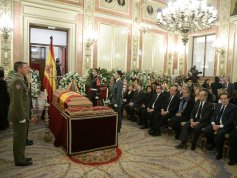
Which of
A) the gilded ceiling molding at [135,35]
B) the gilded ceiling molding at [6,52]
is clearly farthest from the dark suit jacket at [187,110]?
the gilded ceiling molding at [6,52]

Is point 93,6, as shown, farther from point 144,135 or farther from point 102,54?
point 144,135

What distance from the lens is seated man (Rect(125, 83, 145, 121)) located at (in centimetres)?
737

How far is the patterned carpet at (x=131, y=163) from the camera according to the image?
3863 millimetres

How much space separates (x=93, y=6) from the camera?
1008 centimetres

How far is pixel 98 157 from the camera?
452cm

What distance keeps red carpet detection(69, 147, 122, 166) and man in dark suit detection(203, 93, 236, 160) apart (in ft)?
6.66

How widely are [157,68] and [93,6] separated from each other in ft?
15.9

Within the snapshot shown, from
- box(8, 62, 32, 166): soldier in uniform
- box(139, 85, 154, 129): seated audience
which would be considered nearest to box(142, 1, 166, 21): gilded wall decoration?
box(139, 85, 154, 129): seated audience

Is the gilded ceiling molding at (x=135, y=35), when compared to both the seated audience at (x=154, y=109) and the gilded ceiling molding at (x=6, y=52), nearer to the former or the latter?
the seated audience at (x=154, y=109)

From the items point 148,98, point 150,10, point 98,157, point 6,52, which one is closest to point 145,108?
point 148,98

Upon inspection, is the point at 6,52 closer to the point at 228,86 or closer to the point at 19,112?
the point at 19,112

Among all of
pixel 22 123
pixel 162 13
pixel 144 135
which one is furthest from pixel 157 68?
pixel 22 123

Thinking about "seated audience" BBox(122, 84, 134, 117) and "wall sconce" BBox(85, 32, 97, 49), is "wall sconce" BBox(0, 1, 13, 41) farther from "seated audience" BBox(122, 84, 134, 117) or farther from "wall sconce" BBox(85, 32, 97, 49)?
"seated audience" BBox(122, 84, 134, 117)

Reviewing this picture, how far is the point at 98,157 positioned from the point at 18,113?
1725mm
